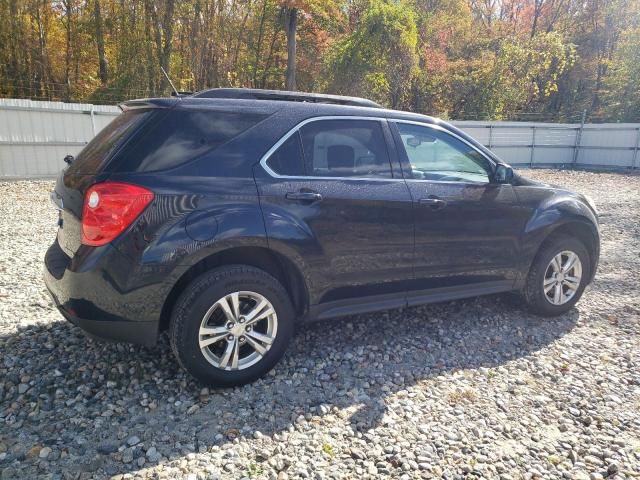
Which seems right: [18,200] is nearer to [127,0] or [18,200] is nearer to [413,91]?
[127,0]

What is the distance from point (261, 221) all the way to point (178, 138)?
0.71 meters

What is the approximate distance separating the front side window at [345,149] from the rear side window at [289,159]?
47 mm

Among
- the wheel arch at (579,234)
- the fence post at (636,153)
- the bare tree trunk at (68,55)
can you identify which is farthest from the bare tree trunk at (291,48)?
the wheel arch at (579,234)

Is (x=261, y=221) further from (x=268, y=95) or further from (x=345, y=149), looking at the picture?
(x=268, y=95)

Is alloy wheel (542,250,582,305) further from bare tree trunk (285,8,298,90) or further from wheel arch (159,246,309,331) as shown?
bare tree trunk (285,8,298,90)

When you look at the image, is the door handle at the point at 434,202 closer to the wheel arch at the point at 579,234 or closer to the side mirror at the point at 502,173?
the side mirror at the point at 502,173

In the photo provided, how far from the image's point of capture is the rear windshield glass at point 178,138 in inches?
110

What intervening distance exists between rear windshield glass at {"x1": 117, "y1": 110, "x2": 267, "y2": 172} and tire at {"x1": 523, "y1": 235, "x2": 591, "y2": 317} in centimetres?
286

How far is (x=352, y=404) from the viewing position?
2.98m

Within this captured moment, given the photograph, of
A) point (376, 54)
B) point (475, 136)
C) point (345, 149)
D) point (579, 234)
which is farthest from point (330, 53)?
point (345, 149)

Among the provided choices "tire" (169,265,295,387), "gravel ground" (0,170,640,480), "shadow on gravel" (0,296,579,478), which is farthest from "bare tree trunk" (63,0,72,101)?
"tire" (169,265,295,387)

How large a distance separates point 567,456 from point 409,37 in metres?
17.9

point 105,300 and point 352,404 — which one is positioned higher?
point 105,300

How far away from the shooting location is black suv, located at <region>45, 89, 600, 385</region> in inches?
108
